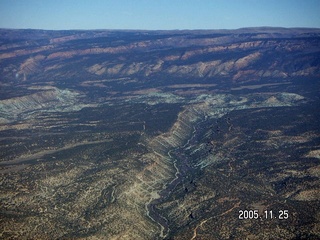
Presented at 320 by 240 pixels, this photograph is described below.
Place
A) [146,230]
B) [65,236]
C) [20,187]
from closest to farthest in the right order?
[65,236] → [146,230] → [20,187]

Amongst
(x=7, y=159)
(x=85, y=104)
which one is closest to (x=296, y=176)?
(x=7, y=159)

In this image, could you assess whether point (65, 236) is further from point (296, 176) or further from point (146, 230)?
point (296, 176)

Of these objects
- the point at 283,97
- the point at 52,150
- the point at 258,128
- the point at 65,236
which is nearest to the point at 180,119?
the point at 258,128

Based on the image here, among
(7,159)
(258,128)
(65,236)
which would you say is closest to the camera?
(65,236)

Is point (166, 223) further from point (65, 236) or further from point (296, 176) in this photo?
point (296, 176)

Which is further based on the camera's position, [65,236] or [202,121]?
[202,121]
